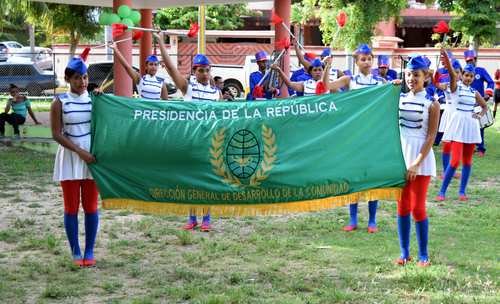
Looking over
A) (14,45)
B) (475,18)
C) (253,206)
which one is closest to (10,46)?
(14,45)

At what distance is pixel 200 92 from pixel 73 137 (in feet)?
6.26

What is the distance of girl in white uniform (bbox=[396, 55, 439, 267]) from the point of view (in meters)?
6.68

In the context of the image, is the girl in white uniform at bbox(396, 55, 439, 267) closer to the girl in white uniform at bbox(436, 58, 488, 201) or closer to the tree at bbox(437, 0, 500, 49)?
the girl in white uniform at bbox(436, 58, 488, 201)

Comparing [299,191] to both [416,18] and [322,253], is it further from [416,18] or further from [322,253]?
[416,18]

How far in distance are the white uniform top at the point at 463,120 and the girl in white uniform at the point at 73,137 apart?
5.40 m

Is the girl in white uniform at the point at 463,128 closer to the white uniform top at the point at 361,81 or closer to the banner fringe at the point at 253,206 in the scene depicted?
the white uniform top at the point at 361,81

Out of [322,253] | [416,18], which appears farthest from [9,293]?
[416,18]

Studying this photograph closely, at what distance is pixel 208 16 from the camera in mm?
39844

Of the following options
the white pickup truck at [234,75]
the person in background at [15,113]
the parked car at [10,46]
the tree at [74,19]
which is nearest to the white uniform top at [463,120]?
the person in background at [15,113]

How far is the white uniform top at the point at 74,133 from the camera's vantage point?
262 inches

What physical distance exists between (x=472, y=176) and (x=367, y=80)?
528cm

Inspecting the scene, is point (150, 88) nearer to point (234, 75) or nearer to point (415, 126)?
point (415, 126)

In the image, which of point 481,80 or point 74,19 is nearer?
point 481,80

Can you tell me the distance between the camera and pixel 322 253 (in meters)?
7.35
